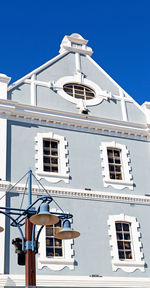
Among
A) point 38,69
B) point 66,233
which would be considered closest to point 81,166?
point 38,69

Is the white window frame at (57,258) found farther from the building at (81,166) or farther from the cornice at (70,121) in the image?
the cornice at (70,121)

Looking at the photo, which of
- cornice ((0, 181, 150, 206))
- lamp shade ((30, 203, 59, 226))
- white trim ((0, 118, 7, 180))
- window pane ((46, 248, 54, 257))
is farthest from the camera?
white trim ((0, 118, 7, 180))

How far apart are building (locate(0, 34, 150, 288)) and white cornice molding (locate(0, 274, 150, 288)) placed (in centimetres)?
3

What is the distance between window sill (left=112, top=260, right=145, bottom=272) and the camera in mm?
15789

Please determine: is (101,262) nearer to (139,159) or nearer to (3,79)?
(139,159)

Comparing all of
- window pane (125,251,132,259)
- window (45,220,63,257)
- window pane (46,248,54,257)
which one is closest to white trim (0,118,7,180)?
window (45,220,63,257)

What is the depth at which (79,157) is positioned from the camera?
17688 mm

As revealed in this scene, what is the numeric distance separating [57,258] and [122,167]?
5.36 m

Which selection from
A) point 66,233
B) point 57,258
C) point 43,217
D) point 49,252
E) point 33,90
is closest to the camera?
point 43,217

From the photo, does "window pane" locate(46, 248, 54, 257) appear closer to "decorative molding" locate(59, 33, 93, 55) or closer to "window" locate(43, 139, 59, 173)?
"window" locate(43, 139, 59, 173)

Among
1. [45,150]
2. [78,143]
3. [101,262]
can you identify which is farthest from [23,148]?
[101,262]

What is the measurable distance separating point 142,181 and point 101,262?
14.5 feet

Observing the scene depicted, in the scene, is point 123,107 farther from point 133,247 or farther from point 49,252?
point 49,252

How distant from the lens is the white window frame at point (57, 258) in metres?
14.8
